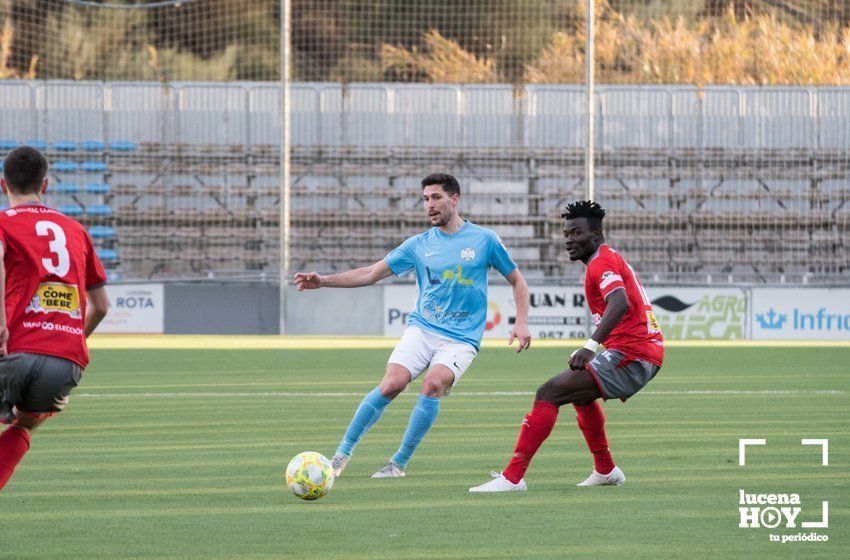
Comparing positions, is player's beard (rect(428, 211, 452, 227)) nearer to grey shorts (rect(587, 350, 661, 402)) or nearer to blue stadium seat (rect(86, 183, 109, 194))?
grey shorts (rect(587, 350, 661, 402))

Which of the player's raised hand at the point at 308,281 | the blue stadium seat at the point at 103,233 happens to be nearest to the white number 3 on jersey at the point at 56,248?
the player's raised hand at the point at 308,281

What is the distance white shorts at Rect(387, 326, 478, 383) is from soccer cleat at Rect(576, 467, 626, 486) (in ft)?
4.02

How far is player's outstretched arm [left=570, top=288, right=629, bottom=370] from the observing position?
769 centimetres

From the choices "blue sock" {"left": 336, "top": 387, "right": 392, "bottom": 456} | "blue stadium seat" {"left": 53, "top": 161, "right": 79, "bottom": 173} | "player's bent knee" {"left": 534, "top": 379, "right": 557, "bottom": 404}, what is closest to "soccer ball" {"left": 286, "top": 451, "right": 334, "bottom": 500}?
"blue sock" {"left": 336, "top": 387, "right": 392, "bottom": 456}

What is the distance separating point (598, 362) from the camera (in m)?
8.09

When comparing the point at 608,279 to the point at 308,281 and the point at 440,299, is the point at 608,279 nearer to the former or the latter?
the point at 440,299

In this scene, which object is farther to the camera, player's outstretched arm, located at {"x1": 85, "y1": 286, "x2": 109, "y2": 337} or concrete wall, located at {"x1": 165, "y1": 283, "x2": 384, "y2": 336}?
concrete wall, located at {"x1": 165, "y1": 283, "x2": 384, "y2": 336}

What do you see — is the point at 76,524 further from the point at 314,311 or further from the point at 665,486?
the point at 314,311

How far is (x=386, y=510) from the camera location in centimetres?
733

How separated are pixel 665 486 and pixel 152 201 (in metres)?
29.2

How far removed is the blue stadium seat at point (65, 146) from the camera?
35.7 metres

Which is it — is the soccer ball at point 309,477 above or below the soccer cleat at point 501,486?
above

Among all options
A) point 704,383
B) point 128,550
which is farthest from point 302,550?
point 704,383

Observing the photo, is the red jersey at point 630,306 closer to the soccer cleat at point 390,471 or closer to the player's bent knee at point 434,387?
the player's bent knee at point 434,387
